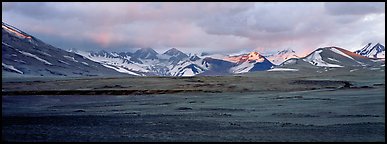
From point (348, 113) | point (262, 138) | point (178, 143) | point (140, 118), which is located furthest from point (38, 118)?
point (348, 113)

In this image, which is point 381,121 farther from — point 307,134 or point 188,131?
point 188,131

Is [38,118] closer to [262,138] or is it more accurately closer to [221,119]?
[221,119]

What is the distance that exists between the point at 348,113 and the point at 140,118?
1785cm

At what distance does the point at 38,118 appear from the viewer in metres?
41.0

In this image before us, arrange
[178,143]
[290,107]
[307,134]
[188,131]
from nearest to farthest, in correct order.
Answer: [178,143]
[307,134]
[188,131]
[290,107]

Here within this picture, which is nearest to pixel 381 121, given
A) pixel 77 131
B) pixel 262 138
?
pixel 262 138

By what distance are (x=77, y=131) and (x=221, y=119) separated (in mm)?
12089

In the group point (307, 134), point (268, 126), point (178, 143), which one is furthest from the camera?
point (268, 126)

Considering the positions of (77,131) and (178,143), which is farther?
(77,131)

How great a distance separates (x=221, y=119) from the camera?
38.7 m

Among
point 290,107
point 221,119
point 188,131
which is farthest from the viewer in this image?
point 290,107

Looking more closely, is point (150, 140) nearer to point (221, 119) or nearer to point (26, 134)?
point (26, 134)

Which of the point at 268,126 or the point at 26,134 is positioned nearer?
the point at 26,134

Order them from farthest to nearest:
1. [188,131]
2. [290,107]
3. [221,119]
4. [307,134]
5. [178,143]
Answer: [290,107] → [221,119] → [188,131] → [307,134] → [178,143]
